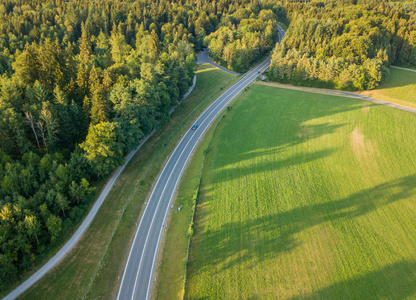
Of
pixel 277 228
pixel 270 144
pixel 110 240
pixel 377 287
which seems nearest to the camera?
pixel 377 287

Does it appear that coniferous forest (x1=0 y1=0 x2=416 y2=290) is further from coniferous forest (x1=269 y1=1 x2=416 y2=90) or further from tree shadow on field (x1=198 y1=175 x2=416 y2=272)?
tree shadow on field (x1=198 y1=175 x2=416 y2=272)

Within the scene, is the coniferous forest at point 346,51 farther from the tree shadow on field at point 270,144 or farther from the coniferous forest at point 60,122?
the coniferous forest at point 60,122

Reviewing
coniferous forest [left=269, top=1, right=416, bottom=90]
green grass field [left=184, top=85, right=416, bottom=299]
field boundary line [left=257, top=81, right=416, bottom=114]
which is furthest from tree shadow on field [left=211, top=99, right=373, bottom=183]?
coniferous forest [left=269, top=1, right=416, bottom=90]

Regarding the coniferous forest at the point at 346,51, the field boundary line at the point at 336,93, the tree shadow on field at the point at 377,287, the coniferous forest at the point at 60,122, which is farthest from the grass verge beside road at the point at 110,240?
the coniferous forest at the point at 346,51

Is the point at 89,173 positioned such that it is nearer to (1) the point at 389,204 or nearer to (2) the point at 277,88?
(1) the point at 389,204

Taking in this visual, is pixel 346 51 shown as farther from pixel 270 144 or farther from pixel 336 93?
pixel 270 144

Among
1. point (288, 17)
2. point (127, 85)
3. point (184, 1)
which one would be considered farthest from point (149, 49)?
point (288, 17)

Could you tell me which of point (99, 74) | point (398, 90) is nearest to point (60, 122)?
point (99, 74)
